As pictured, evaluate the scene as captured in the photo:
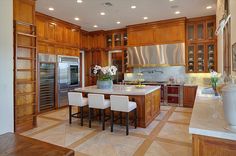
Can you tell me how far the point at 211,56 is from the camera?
603 centimetres

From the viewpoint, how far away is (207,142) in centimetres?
135

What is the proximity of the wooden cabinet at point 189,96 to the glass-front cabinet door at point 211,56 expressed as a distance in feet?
3.44

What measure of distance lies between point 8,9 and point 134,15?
3.68 metres

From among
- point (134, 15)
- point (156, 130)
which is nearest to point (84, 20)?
point (134, 15)

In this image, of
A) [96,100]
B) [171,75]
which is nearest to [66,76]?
[96,100]

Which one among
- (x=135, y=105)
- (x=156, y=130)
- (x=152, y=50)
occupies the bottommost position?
(x=156, y=130)

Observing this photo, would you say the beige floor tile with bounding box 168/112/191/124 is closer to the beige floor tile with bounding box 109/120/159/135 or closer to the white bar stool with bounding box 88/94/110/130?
the beige floor tile with bounding box 109/120/159/135

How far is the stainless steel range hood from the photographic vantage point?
614 centimetres

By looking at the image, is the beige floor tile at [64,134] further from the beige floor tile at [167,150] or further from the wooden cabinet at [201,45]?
the wooden cabinet at [201,45]

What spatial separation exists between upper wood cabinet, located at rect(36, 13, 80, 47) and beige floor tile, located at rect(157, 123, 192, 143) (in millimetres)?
4667

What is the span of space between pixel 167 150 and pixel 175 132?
0.92 m

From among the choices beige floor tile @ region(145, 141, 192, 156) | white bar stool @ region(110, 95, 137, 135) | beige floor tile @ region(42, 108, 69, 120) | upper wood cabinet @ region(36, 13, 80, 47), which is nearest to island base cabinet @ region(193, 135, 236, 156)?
beige floor tile @ region(145, 141, 192, 156)

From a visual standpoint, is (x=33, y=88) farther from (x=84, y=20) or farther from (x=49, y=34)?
(x=84, y=20)

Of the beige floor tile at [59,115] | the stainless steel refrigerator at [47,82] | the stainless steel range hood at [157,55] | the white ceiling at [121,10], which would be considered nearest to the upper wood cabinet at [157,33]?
the stainless steel range hood at [157,55]
